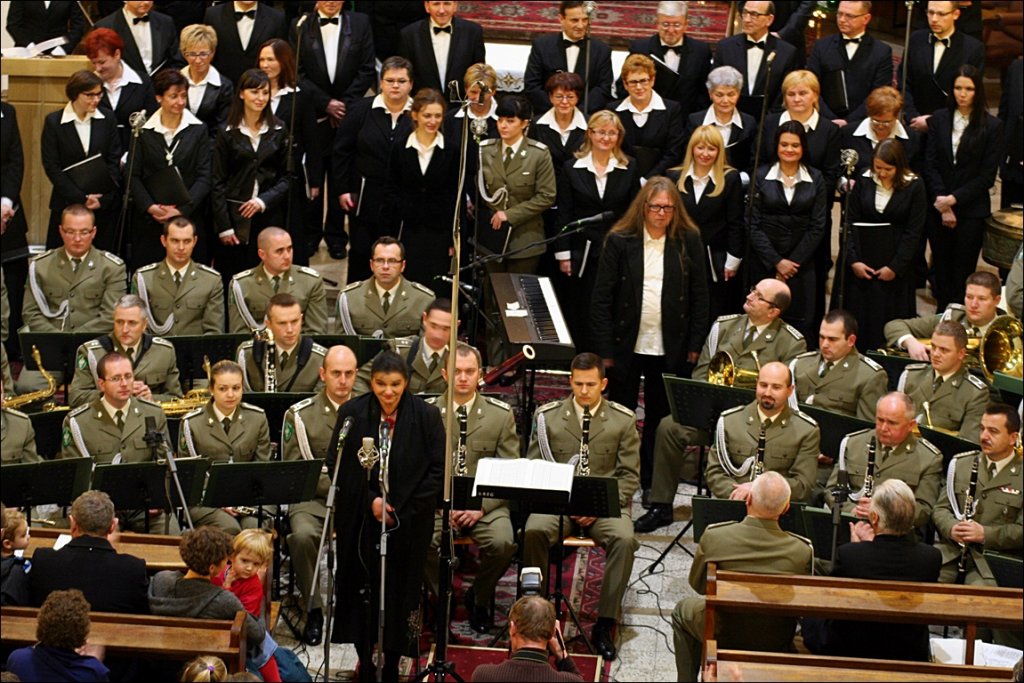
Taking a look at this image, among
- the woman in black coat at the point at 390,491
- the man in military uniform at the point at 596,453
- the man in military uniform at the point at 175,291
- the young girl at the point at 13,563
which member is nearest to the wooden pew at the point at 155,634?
the young girl at the point at 13,563

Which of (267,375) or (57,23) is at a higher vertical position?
(57,23)

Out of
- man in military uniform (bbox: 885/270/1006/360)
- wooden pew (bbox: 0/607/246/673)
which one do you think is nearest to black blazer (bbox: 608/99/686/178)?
man in military uniform (bbox: 885/270/1006/360)

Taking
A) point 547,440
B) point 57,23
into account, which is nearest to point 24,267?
point 57,23

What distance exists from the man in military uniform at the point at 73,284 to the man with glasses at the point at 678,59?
378cm

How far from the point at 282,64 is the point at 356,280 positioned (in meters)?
1.51

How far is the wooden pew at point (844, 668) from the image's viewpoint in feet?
20.5

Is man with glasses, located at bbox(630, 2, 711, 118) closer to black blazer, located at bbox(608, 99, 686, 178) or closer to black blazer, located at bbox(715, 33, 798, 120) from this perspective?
black blazer, located at bbox(715, 33, 798, 120)

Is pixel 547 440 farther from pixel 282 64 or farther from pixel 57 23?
pixel 57 23

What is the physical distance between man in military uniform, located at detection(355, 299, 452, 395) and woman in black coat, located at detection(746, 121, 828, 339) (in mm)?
2188

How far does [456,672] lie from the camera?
7.82 m

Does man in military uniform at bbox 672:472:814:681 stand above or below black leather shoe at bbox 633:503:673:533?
above

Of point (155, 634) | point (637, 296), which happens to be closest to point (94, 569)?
point (155, 634)

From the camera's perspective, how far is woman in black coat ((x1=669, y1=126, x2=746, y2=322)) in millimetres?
10016

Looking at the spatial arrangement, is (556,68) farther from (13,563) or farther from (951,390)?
(13,563)
